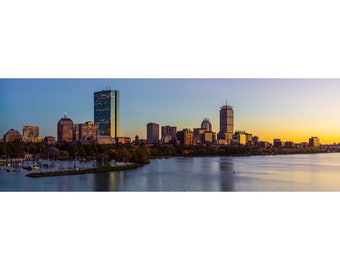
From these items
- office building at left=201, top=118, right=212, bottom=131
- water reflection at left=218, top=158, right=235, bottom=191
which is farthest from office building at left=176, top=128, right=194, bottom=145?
water reflection at left=218, top=158, right=235, bottom=191

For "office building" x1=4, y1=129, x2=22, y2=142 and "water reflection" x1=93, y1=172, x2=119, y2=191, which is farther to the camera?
"office building" x1=4, y1=129, x2=22, y2=142

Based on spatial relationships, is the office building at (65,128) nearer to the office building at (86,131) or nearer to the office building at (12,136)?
the office building at (86,131)

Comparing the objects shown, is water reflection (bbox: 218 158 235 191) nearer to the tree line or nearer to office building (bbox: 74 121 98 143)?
the tree line

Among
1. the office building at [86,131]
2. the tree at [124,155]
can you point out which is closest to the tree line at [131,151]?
the tree at [124,155]

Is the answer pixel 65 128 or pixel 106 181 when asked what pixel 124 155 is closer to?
pixel 106 181
